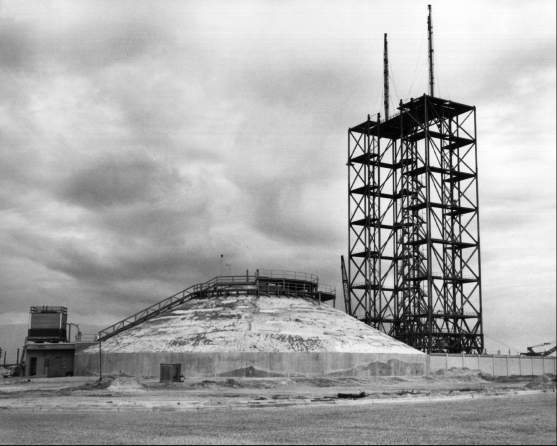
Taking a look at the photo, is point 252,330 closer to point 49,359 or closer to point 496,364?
point 49,359

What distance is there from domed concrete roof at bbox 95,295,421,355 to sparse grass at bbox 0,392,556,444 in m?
27.3

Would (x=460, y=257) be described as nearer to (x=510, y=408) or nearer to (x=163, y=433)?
(x=510, y=408)

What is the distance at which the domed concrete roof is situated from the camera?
206ft

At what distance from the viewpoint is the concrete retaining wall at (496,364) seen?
73688 mm

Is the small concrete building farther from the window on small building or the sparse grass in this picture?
the sparse grass

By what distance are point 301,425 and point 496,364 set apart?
57.5 meters

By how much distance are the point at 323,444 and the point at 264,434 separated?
3.34 metres

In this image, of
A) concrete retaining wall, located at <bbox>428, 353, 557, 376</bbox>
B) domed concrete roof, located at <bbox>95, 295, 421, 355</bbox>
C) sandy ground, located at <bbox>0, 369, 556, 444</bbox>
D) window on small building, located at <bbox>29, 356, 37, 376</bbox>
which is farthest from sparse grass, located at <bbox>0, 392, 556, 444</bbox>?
window on small building, located at <bbox>29, 356, 37, 376</bbox>

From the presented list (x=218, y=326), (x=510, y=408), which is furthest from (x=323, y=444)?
(x=218, y=326)

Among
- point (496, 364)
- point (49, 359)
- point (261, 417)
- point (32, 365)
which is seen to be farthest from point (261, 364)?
Result: point (496, 364)

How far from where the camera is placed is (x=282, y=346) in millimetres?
61969

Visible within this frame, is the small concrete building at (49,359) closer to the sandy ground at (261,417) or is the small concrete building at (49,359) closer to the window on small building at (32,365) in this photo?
the window on small building at (32,365)

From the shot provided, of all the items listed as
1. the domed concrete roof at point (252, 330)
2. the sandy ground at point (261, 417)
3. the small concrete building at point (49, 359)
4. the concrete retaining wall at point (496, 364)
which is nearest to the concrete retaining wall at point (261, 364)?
the domed concrete roof at point (252, 330)

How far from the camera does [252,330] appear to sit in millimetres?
64688
